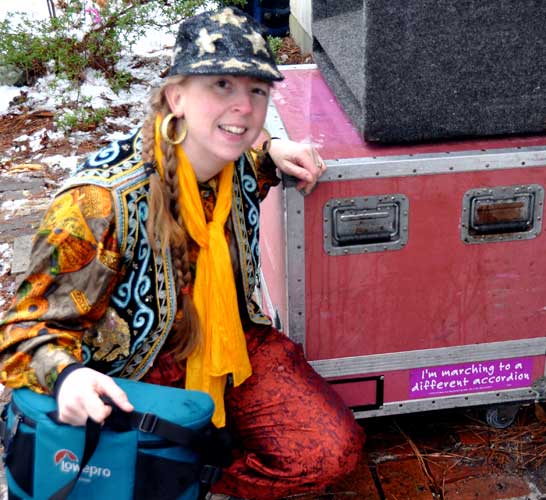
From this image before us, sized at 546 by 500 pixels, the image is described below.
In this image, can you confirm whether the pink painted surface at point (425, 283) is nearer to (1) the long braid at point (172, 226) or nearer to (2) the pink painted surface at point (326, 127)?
(2) the pink painted surface at point (326, 127)

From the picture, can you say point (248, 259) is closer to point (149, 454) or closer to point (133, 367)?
point (133, 367)

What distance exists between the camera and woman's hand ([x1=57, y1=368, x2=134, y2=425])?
1487 millimetres

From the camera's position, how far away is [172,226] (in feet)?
5.88

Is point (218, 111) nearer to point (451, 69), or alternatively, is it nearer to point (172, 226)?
→ point (172, 226)

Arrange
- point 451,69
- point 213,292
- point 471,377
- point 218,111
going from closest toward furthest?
1. point 218,111
2. point 213,292
3. point 451,69
4. point 471,377

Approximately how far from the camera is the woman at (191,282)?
1660mm

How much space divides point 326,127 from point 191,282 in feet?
2.35

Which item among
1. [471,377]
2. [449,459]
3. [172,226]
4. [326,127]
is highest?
[326,127]

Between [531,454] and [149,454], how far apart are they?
1.28m

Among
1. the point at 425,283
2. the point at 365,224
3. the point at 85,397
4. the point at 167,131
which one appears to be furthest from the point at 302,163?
the point at 85,397

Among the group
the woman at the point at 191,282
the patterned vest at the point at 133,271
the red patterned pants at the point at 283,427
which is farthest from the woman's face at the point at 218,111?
the red patterned pants at the point at 283,427

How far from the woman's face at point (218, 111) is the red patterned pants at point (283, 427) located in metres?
0.56

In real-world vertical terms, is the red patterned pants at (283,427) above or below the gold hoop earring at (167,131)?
below

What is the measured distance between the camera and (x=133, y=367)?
191 cm
